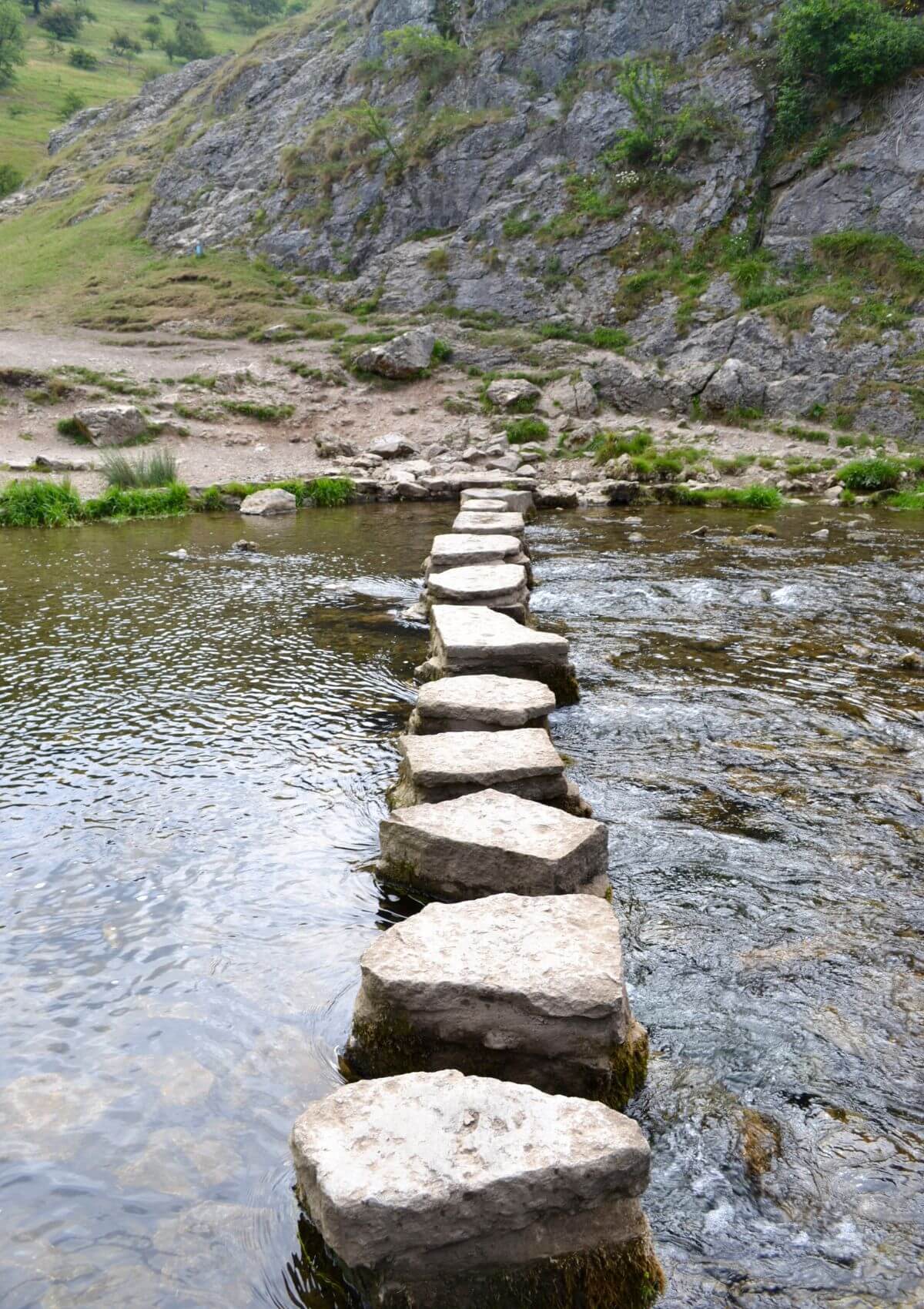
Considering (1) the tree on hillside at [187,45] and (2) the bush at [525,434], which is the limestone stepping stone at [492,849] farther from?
(1) the tree on hillside at [187,45]

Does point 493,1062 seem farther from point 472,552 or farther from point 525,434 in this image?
point 525,434

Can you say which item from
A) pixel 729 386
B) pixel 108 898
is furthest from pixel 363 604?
pixel 729 386

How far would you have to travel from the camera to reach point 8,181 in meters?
63.0

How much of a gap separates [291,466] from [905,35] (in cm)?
2410

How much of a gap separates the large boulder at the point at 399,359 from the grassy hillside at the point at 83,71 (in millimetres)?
53257

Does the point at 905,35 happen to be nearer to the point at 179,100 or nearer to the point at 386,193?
the point at 386,193

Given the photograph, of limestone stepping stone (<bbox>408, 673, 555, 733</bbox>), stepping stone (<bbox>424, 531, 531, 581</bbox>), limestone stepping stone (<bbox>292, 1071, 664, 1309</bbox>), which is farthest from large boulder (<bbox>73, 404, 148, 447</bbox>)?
limestone stepping stone (<bbox>292, 1071, 664, 1309</bbox>)

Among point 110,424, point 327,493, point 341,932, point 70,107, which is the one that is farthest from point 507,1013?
point 70,107

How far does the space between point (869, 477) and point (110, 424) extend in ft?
61.4

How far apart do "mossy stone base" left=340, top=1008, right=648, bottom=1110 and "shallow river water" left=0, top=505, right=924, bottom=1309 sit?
11cm

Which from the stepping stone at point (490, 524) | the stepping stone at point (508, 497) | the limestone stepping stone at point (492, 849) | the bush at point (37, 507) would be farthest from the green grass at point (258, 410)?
the limestone stepping stone at point (492, 849)

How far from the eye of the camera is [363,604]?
10.1 metres

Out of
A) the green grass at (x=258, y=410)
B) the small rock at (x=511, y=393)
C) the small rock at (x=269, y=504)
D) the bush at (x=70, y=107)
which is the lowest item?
the small rock at (x=269, y=504)

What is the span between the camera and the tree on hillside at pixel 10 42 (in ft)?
289
